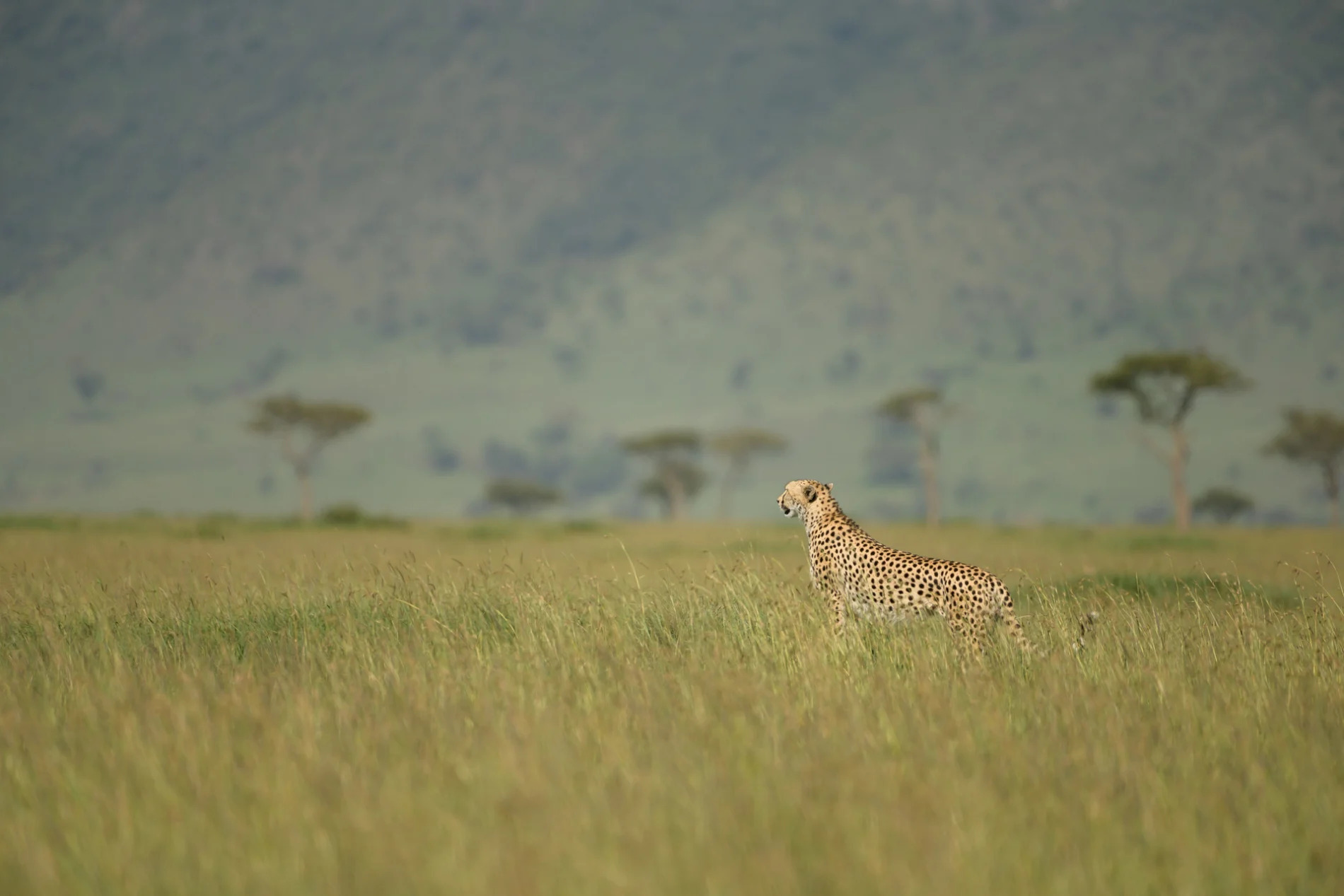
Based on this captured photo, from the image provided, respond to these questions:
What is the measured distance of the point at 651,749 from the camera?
6.46 m

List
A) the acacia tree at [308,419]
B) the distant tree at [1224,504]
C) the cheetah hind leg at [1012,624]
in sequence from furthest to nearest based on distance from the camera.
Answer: the distant tree at [1224,504]
the acacia tree at [308,419]
the cheetah hind leg at [1012,624]

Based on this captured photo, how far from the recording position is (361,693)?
7711 mm

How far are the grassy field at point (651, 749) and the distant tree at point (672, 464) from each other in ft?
229

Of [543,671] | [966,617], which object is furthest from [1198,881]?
[966,617]

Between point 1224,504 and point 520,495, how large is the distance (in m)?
42.3

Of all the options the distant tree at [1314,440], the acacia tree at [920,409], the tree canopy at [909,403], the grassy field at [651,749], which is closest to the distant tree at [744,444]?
the acacia tree at [920,409]

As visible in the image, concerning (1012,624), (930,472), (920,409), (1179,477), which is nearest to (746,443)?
(920,409)

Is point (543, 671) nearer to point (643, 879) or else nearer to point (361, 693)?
point (361, 693)

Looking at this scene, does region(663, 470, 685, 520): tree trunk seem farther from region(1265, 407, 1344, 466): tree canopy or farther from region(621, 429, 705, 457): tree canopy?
region(1265, 407, 1344, 466): tree canopy

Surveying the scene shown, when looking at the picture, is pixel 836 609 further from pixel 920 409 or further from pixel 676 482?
pixel 676 482

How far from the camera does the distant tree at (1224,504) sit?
80375 millimetres

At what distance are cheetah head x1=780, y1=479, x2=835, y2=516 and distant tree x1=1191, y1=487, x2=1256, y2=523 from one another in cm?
7470

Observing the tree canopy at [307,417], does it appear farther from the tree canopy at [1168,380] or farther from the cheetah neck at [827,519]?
the cheetah neck at [827,519]

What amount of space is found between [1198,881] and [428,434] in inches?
7476
